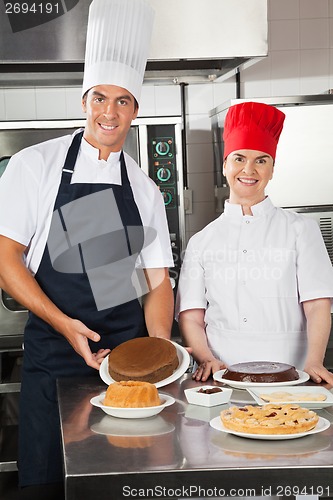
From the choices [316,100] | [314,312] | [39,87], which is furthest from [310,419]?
[39,87]

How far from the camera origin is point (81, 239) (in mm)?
2078

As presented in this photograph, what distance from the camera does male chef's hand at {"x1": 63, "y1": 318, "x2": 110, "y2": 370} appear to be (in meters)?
1.83

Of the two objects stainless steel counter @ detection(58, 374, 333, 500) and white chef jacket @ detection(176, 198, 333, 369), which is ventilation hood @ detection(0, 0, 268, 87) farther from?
stainless steel counter @ detection(58, 374, 333, 500)

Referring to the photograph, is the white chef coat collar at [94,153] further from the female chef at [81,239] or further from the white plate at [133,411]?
the white plate at [133,411]

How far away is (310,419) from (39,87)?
2.60 meters

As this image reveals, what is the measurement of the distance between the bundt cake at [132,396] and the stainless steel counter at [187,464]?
0.18 feet

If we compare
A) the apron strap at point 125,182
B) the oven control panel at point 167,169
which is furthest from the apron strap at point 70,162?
the oven control panel at point 167,169

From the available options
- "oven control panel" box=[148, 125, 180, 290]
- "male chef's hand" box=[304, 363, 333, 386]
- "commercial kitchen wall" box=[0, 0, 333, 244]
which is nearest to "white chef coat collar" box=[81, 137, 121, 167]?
"male chef's hand" box=[304, 363, 333, 386]

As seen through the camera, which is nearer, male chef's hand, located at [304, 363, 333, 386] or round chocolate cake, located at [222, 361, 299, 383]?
round chocolate cake, located at [222, 361, 299, 383]

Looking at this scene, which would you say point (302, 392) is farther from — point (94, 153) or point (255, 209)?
point (94, 153)

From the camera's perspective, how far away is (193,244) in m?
2.28

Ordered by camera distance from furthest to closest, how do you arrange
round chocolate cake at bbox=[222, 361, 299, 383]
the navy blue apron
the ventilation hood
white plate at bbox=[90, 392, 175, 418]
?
the ventilation hood, the navy blue apron, round chocolate cake at bbox=[222, 361, 299, 383], white plate at bbox=[90, 392, 175, 418]

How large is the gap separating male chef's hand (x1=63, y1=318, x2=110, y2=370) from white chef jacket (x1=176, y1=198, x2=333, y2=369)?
1.33 ft

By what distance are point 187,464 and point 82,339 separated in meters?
0.68
